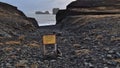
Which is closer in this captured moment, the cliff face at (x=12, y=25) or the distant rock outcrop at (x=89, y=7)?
the cliff face at (x=12, y=25)

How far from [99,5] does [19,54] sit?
5186cm

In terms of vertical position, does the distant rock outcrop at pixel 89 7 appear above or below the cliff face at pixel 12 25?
below

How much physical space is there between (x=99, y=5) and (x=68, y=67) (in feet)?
178

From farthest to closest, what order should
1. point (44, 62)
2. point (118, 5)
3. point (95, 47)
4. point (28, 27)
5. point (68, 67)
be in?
point (118, 5), point (28, 27), point (95, 47), point (44, 62), point (68, 67)

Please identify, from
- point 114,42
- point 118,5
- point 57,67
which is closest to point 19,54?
point 57,67

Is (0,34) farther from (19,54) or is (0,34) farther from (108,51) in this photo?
(108,51)

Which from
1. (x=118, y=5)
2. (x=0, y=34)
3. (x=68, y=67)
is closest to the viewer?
(x=68, y=67)

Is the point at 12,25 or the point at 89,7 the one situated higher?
the point at 12,25

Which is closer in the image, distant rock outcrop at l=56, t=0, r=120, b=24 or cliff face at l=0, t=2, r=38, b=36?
cliff face at l=0, t=2, r=38, b=36

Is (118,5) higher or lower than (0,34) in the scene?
lower

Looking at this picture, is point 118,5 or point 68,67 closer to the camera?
point 68,67

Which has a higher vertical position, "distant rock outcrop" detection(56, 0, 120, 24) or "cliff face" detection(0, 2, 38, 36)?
"cliff face" detection(0, 2, 38, 36)

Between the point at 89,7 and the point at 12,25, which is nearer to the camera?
the point at 12,25

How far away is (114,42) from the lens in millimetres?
17719
